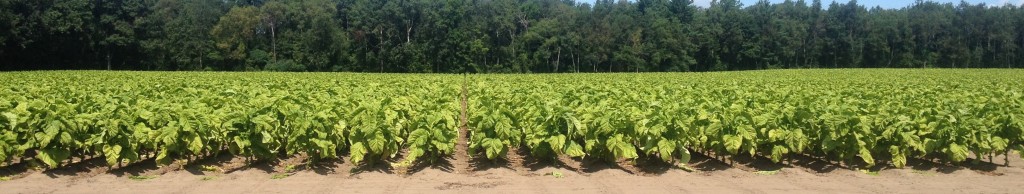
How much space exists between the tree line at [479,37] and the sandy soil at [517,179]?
49.5 m

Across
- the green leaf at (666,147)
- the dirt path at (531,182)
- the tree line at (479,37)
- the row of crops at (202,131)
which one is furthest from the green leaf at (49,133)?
the tree line at (479,37)

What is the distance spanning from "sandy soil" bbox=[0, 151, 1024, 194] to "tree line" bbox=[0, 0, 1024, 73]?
4953 cm

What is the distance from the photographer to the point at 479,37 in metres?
70.4

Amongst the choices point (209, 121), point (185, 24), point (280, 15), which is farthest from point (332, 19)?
point (209, 121)

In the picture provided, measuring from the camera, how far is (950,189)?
624 centimetres

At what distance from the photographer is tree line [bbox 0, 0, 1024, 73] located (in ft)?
180

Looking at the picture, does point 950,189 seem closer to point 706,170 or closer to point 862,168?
point 862,168

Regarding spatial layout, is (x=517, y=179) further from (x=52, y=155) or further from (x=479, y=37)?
(x=479, y=37)

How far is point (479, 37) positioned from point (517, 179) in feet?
211

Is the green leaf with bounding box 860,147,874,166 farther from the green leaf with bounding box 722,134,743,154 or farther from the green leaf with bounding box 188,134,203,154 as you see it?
the green leaf with bounding box 188,134,203,154

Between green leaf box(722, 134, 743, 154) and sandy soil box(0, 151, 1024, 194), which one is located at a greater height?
green leaf box(722, 134, 743, 154)

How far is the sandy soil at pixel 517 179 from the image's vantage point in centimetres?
618

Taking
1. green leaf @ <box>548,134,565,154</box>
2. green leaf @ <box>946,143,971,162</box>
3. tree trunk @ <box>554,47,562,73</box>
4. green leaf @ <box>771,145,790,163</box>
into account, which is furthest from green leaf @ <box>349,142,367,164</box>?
tree trunk @ <box>554,47,562,73</box>

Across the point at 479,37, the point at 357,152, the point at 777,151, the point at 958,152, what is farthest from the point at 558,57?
the point at 357,152
